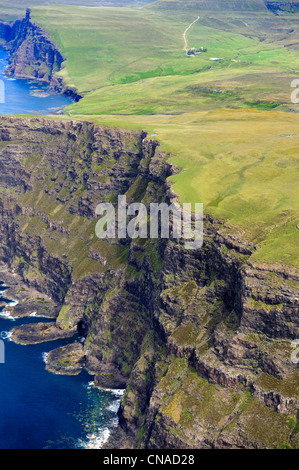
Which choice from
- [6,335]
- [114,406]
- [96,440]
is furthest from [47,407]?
[6,335]

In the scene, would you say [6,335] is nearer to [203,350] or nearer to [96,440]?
[96,440]

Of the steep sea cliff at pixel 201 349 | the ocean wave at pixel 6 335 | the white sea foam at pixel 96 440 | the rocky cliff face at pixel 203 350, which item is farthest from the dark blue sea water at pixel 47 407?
the ocean wave at pixel 6 335

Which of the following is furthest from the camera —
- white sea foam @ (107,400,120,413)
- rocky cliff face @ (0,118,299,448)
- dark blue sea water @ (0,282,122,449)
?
white sea foam @ (107,400,120,413)

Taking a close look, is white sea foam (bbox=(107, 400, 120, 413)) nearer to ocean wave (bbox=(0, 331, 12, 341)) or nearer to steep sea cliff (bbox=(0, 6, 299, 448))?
steep sea cliff (bbox=(0, 6, 299, 448))

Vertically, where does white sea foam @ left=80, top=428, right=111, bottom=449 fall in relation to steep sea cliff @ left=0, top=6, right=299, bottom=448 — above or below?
below

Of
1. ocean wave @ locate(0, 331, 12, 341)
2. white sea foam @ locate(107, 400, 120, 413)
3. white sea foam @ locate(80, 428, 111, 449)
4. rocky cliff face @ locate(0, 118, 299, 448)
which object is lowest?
white sea foam @ locate(80, 428, 111, 449)

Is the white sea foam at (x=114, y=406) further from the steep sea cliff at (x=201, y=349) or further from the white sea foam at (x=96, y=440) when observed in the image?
the white sea foam at (x=96, y=440)

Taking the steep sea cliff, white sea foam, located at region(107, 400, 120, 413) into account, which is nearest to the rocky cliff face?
the steep sea cliff

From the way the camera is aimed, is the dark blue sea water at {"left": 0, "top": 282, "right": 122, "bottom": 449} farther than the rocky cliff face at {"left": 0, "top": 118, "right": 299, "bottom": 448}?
Yes

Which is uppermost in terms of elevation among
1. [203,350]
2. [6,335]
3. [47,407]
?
[203,350]
